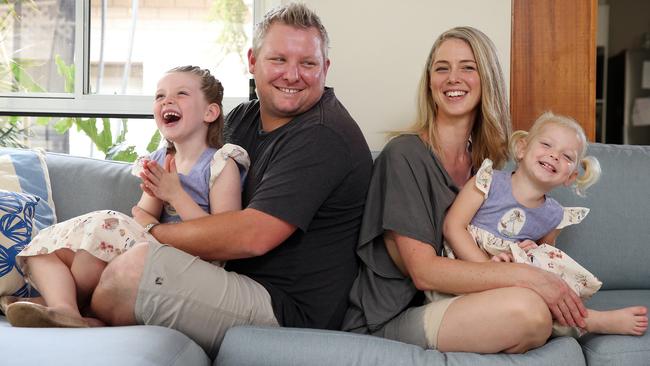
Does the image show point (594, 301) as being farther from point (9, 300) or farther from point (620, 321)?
point (9, 300)

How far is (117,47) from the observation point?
361 centimetres

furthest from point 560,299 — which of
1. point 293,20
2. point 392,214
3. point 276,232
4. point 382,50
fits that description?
point 382,50

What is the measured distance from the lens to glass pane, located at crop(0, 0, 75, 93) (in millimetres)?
3553

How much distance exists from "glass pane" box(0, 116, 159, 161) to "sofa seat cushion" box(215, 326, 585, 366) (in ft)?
5.50

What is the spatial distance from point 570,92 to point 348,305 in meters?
1.54

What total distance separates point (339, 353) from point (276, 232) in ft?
1.14

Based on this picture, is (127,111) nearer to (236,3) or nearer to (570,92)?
(236,3)

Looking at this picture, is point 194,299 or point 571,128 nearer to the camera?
point 194,299

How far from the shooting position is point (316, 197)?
2.02m

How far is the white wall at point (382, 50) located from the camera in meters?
3.11

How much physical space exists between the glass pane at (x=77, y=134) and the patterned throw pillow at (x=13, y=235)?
1.13 metres

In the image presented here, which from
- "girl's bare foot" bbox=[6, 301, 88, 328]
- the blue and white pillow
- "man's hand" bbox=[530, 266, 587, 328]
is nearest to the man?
"girl's bare foot" bbox=[6, 301, 88, 328]

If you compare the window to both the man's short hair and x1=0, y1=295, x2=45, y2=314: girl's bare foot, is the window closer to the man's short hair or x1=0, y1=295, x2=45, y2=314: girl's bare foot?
the man's short hair

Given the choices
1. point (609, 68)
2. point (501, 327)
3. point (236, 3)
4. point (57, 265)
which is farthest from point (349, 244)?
point (609, 68)
